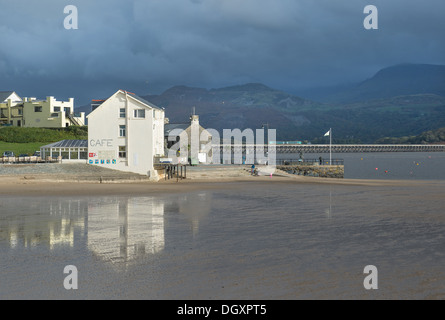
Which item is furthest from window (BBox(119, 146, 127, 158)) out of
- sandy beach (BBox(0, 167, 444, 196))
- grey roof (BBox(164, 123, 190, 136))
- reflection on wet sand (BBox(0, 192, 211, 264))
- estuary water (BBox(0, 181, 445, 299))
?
estuary water (BBox(0, 181, 445, 299))

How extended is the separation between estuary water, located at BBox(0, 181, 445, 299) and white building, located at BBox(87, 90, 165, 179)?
24683 millimetres

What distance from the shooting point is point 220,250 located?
15.5m

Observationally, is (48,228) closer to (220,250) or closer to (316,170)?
(220,250)

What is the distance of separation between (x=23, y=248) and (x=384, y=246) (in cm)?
1290

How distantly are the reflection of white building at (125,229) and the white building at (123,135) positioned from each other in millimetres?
23338

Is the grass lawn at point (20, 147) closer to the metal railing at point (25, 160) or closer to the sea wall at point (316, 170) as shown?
the metal railing at point (25, 160)

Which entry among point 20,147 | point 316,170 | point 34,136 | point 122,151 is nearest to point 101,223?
point 122,151

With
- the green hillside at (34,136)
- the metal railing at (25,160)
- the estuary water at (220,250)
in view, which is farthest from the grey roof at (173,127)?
the estuary water at (220,250)

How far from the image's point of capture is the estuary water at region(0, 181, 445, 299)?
36.6 ft

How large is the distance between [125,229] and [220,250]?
229 inches

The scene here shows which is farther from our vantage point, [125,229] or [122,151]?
[122,151]
